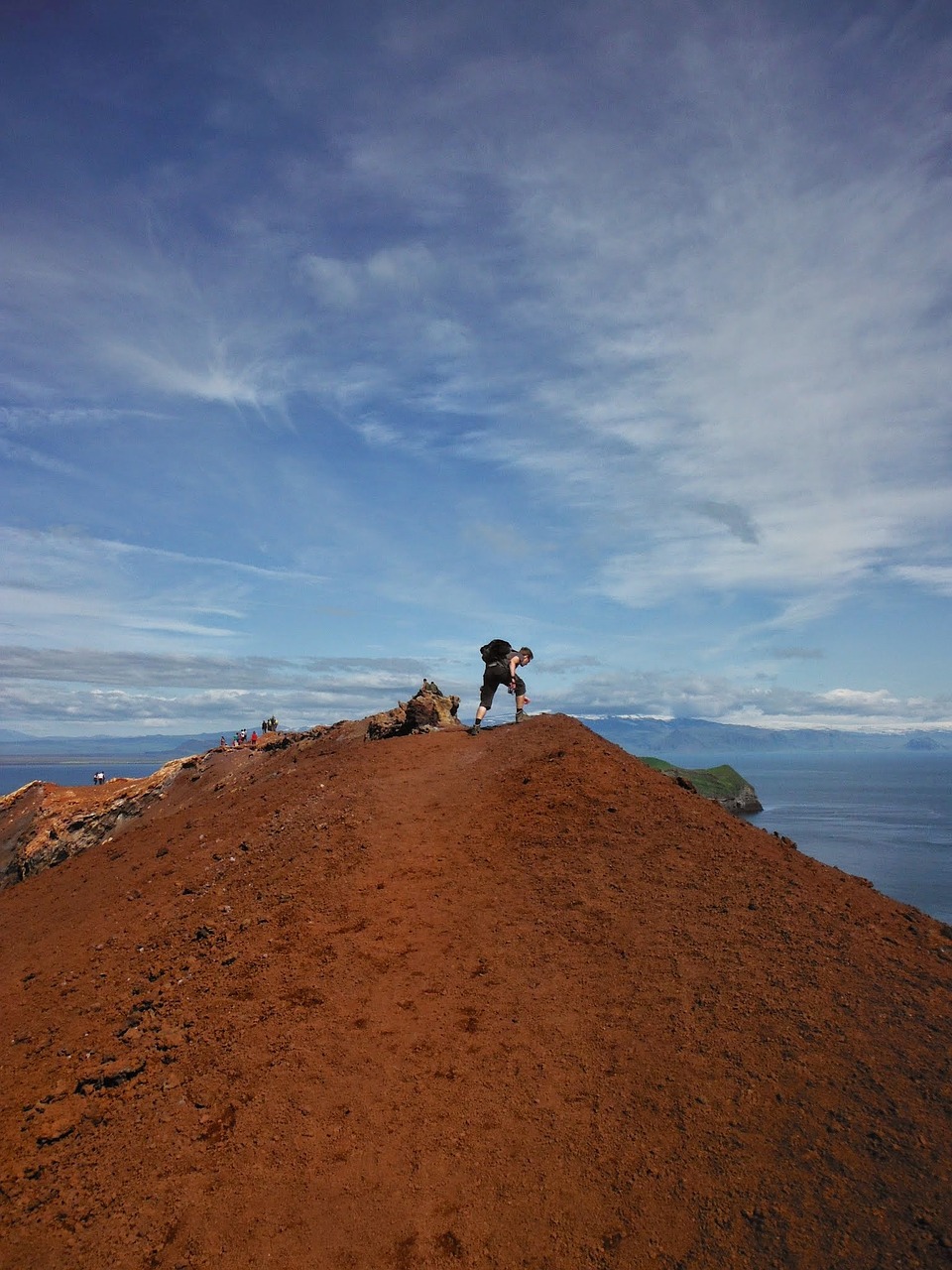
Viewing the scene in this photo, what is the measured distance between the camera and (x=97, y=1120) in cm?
703

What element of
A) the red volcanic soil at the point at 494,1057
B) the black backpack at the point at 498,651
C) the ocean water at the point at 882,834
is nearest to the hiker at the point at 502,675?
the black backpack at the point at 498,651

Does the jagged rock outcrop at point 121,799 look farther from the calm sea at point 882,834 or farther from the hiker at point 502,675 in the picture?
the calm sea at point 882,834

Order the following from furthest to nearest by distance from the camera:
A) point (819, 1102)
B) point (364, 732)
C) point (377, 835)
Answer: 1. point (364, 732)
2. point (377, 835)
3. point (819, 1102)

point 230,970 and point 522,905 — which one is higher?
point 522,905

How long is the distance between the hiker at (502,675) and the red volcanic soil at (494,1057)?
5.49 m

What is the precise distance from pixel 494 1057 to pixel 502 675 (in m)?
11.2

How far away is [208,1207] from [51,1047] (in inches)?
154

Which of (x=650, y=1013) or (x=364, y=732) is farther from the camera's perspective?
(x=364, y=732)

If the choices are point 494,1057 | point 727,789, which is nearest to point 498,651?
point 494,1057

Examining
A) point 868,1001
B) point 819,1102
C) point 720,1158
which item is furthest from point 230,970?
point 868,1001

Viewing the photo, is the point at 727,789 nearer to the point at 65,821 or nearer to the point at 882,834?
the point at 882,834

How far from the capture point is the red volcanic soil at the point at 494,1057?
5578 mm

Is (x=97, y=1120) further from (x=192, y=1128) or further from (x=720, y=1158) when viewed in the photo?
(x=720, y=1158)

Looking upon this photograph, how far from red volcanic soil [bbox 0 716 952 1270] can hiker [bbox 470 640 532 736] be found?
18.0ft
